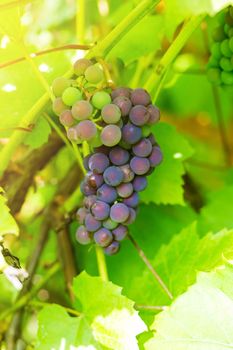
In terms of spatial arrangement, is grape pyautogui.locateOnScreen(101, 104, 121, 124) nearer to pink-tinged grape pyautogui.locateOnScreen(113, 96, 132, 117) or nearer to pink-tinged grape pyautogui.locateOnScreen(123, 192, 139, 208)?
pink-tinged grape pyautogui.locateOnScreen(113, 96, 132, 117)

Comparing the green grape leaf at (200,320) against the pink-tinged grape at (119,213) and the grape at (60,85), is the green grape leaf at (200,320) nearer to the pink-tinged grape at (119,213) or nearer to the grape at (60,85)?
the pink-tinged grape at (119,213)

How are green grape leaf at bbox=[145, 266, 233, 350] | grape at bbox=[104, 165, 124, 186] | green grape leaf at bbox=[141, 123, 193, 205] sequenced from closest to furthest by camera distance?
green grape leaf at bbox=[145, 266, 233, 350] → grape at bbox=[104, 165, 124, 186] → green grape leaf at bbox=[141, 123, 193, 205]

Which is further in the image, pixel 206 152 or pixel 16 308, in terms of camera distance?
pixel 206 152

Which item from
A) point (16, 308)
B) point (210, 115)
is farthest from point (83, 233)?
point (210, 115)

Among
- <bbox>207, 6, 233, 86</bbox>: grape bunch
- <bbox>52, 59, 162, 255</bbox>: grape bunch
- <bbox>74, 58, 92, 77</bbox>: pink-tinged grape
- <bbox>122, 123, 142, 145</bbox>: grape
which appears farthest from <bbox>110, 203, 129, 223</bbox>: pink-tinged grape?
<bbox>207, 6, 233, 86</bbox>: grape bunch

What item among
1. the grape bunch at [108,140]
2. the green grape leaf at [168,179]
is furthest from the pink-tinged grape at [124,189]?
the green grape leaf at [168,179]

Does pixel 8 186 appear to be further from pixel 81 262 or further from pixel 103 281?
pixel 103 281

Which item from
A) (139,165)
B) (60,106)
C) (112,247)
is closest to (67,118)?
(60,106)
